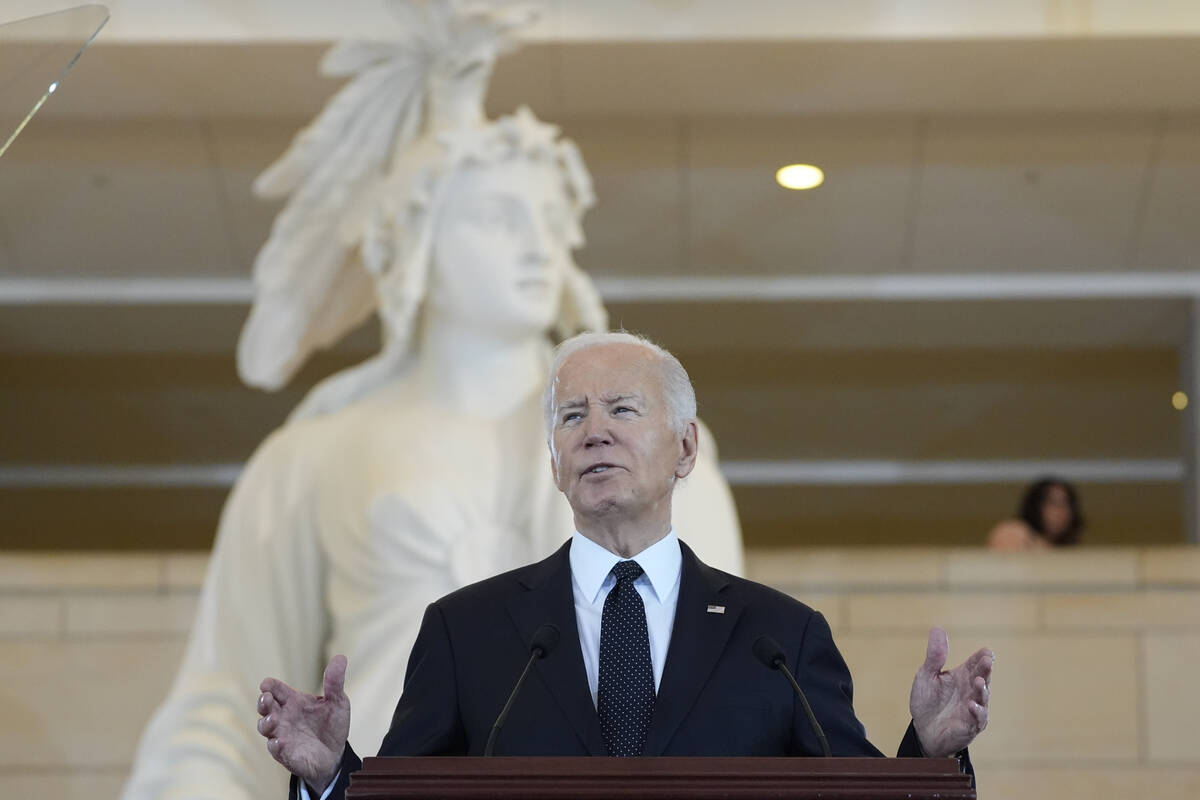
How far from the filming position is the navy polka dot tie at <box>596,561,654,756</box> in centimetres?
243

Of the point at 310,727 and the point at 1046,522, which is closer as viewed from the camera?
the point at 310,727

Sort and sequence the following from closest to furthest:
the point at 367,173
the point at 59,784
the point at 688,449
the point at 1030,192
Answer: the point at 688,449
the point at 367,173
the point at 59,784
the point at 1030,192

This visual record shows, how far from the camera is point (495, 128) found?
4.88 m

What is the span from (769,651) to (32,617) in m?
4.95

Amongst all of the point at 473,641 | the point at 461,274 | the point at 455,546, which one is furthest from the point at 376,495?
the point at 473,641

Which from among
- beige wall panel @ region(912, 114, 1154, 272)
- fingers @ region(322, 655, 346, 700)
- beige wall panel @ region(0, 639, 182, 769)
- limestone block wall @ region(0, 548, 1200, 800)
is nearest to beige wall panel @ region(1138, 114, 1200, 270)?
beige wall panel @ region(912, 114, 1154, 272)

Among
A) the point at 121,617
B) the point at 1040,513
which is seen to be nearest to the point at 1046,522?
the point at 1040,513

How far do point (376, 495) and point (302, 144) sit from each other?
3.76 ft

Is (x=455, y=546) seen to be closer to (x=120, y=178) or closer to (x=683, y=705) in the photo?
(x=683, y=705)

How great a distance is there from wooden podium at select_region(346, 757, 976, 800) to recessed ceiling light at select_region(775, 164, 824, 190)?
6.78m

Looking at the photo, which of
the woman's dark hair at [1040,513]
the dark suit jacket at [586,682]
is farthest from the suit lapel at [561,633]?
the woman's dark hair at [1040,513]

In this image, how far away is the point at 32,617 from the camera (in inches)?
270

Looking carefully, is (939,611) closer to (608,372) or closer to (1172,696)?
(1172,696)

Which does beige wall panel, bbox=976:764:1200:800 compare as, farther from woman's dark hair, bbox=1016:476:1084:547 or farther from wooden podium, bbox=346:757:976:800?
wooden podium, bbox=346:757:976:800
